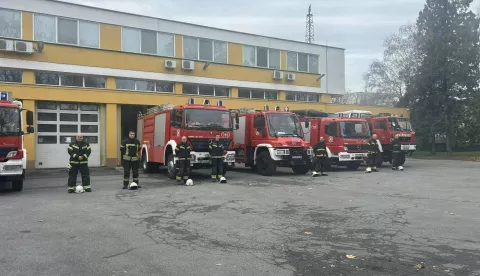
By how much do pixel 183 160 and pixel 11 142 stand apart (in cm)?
511

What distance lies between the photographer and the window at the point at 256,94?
89.9ft

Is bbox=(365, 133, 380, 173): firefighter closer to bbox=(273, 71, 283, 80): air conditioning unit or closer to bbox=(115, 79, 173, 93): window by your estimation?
bbox=(273, 71, 283, 80): air conditioning unit

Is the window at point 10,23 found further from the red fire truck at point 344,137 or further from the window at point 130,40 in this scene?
the red fire truck at point 344,137

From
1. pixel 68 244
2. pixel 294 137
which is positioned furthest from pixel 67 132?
pixel 68 244

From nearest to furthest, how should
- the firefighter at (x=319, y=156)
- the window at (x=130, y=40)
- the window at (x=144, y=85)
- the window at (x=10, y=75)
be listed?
the firefighter at (x=319, y=156) < the window at (x=10, y=75) < the window at (x=144, y=85) < the window at (x=130, y=40)

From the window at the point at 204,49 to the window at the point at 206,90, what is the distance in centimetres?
179

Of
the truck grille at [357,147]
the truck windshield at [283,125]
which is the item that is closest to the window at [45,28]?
the truck windshield at [283,125]

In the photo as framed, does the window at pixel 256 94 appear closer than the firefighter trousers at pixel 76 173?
No

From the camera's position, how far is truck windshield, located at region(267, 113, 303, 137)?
53.9 ft

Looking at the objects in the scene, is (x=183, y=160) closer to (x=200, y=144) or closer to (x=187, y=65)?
(x=200, y=144)

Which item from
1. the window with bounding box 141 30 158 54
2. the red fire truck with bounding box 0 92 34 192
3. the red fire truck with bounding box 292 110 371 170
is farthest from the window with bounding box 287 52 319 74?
the red fire truck with bounding box 0 92 34 192

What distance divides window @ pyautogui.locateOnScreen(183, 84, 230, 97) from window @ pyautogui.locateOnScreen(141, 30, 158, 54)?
295 cm

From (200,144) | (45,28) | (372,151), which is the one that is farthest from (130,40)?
(372,151)

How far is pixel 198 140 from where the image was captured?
14430 millimetres
